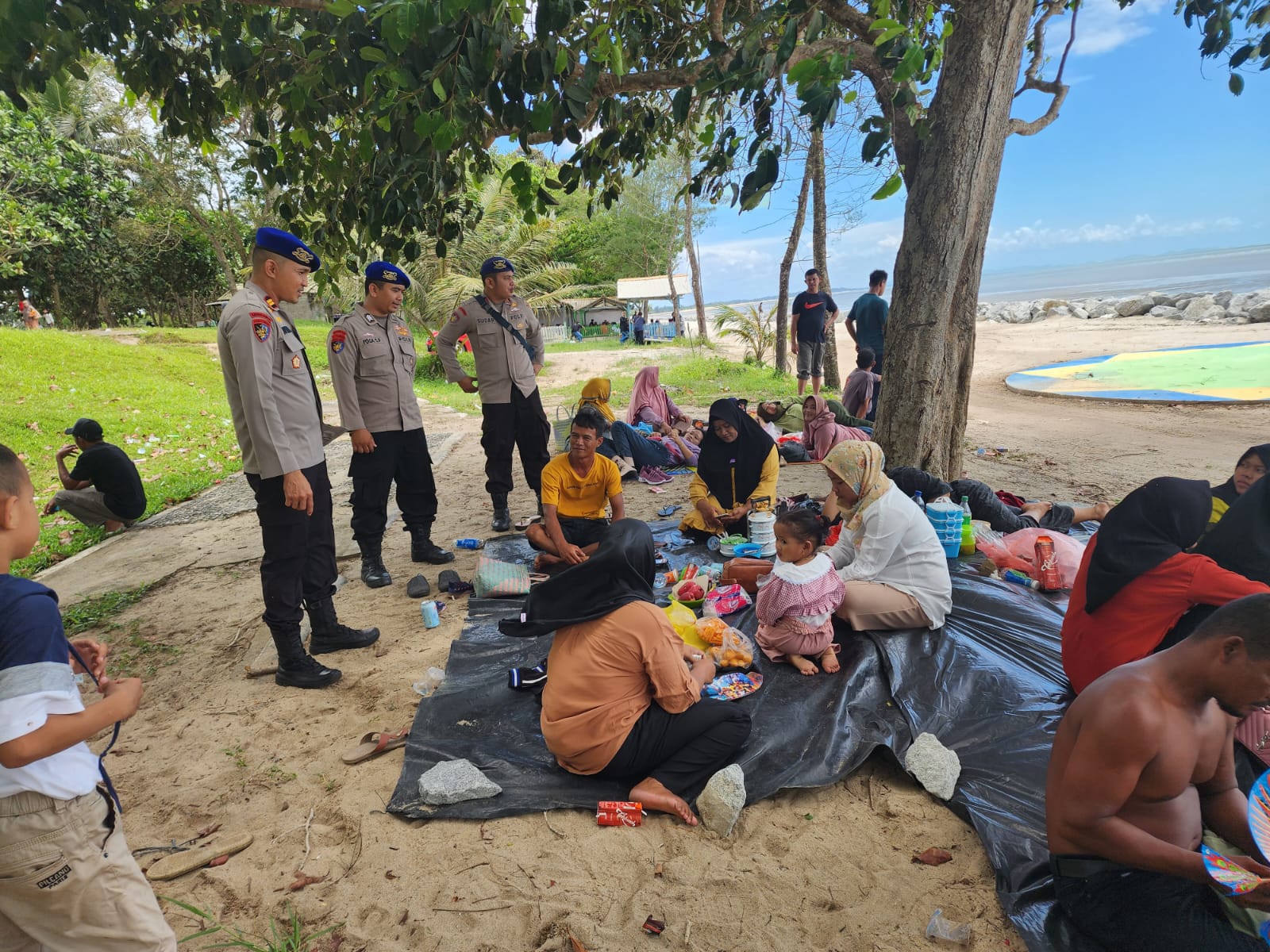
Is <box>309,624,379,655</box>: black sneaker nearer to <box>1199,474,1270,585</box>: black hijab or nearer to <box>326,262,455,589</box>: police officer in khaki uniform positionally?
<box>326,262,455,589</box>: police officer in khaki uniform

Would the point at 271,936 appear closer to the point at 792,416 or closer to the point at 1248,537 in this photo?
the point at 1248,537

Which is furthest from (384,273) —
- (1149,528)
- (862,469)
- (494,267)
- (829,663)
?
(1149,528)

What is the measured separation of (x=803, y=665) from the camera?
332 centimetres

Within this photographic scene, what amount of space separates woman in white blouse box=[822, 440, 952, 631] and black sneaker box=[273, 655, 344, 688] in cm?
266

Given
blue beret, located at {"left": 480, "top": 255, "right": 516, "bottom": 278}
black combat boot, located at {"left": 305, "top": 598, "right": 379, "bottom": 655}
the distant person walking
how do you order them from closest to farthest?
1. black combat boot, located at {"left": 305, "top": 598, "right": 379, "bottom": 655}
2. blue beret, located at {"left": 480, "top": 255, "right": 516, "bottom": 278}
3. the distant person walking

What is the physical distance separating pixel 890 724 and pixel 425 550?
3.51 m

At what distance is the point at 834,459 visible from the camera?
3.71m

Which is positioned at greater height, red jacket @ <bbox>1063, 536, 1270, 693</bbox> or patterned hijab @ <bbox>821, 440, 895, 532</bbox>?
patterned hijab @ <bbox>821, 440, 895, 532</bbox>

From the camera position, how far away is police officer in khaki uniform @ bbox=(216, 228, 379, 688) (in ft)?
10.5

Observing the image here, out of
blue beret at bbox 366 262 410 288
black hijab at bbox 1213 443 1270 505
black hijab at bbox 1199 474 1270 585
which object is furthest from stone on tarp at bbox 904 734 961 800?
blue beret at bbox 366 262 410 288

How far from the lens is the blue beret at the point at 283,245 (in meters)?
3.28

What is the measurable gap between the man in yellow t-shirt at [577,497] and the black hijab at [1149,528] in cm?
273

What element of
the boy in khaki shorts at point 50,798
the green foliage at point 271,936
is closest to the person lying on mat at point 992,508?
the green foliage at point 271,936

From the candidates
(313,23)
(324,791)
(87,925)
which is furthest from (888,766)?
(313,23)
